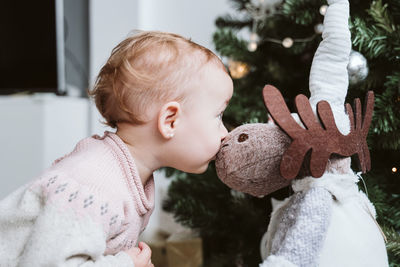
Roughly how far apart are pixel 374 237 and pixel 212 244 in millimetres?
603

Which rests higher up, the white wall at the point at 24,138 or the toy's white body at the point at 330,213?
the toy's white body at the point at 330,213

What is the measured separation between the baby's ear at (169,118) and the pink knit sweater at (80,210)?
0.21 ft

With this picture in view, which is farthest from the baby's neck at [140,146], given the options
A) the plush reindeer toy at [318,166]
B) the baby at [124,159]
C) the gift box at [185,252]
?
the gift box at [185,252]

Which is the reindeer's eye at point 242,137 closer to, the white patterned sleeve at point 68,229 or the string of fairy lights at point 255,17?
the white patterned sleeve at point 68,229

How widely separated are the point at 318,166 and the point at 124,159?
0.87 feet

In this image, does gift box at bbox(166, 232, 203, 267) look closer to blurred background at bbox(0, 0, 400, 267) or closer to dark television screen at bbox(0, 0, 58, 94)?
blurred background at bbox(0, 0, 400, 267)

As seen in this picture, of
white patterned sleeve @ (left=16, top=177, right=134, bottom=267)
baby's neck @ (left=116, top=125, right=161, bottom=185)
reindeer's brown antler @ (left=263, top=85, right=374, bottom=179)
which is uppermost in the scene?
reindeer's brown antler @ (left=263, top=85, right=374, bottom=179)

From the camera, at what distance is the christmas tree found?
65cm

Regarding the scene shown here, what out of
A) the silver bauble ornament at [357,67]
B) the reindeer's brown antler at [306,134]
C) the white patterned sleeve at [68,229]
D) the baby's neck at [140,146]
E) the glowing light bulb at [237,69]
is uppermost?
the silver bauble ornament at [357,67]

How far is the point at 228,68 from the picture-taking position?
95 centimetres

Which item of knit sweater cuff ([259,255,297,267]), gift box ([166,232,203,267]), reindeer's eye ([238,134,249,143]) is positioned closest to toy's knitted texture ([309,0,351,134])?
reindeer's eye ([238,134,249,143])

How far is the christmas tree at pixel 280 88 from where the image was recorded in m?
0.65

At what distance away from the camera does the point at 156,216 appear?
4.67 ft

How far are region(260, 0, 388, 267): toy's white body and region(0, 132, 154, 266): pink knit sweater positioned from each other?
0.20 meters
